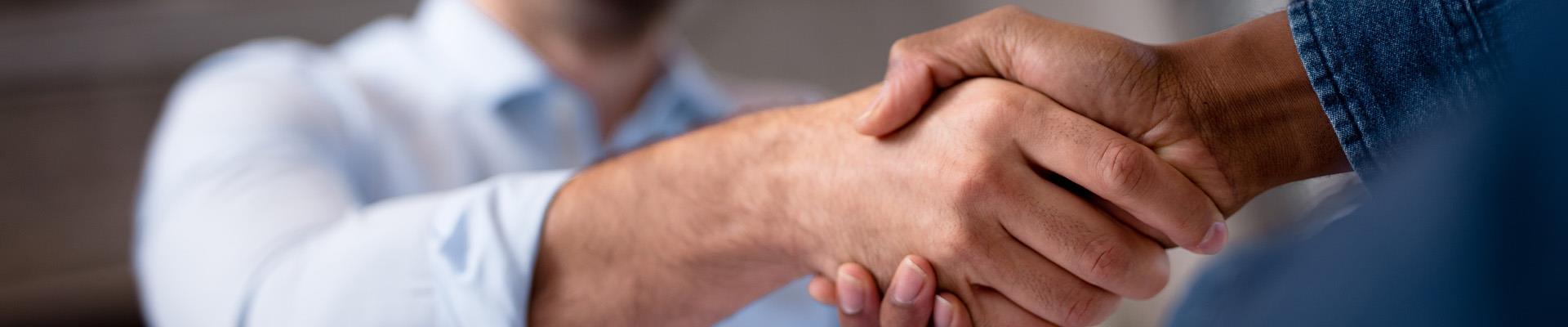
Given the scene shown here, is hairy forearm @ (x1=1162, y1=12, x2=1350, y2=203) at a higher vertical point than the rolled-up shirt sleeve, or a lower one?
lower

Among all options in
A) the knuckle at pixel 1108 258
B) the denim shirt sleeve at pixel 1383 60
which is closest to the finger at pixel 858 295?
the knuckle at pixel 1108 258

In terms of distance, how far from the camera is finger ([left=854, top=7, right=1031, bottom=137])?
47 cm

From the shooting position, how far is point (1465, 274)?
0.66ft

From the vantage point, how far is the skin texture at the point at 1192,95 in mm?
418

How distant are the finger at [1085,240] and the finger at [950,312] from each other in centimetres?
5

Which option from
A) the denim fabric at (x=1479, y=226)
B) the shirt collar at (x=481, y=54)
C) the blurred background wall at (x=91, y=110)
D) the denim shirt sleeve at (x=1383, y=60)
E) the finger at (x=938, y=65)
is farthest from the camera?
the blurred background wall at (x=91, y=110)

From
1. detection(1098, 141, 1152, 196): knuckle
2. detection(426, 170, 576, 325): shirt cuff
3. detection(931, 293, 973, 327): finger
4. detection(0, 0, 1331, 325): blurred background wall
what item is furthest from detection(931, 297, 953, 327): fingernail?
detection(0, 0, 1331, 325): blurred background wall

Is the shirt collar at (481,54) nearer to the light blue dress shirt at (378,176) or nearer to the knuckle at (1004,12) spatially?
the light blue dress shirt at (378,176)

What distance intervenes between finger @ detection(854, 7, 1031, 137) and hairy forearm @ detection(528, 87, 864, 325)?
2.4 inches

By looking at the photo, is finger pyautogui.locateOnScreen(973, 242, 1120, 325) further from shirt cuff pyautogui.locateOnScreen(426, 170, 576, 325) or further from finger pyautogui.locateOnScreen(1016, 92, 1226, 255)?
shirt cuff pyautogui.locateOnScreen(426, 170, 576, 325)

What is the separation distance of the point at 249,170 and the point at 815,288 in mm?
456

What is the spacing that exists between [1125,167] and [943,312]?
0.40 ft

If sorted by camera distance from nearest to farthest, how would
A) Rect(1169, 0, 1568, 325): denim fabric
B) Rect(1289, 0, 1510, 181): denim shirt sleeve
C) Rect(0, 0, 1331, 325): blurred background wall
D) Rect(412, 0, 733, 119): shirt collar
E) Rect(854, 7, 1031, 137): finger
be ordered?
Rect(1169, 0, 1568, 325): denim fabric → Rect(1289, 0, 1510, 181): denim shirt sleeve → Rect(854, 7, 1031, 137): finger → Rect(412, 0, 733, 119): shirt collar → Rect(0, 0, 1331, 325): blurred background wall

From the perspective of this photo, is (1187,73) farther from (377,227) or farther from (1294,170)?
(377,227)
